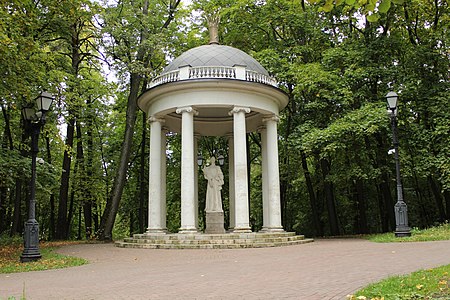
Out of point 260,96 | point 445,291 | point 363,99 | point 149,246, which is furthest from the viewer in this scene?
point 363,99

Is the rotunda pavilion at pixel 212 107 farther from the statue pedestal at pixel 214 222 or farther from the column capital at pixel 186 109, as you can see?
the statue pedestal at pixel 214 222

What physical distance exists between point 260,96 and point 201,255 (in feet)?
33.3

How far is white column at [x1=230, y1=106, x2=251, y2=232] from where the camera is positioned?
20322mm

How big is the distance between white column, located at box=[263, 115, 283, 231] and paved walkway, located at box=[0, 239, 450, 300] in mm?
8471

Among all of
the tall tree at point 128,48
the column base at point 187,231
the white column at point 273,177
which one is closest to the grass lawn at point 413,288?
the column base at point 187,231

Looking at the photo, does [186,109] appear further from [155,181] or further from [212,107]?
[155,181]

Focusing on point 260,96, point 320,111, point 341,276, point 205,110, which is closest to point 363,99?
point 320,111

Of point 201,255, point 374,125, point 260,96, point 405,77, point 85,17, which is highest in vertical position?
point 85,17

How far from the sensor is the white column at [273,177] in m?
22.0

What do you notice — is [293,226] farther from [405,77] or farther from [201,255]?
[201,255]

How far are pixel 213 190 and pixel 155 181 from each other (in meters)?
3.54

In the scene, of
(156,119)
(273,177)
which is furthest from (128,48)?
(273,177)

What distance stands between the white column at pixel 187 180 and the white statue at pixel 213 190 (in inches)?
134

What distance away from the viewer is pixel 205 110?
A: 25266 mm
